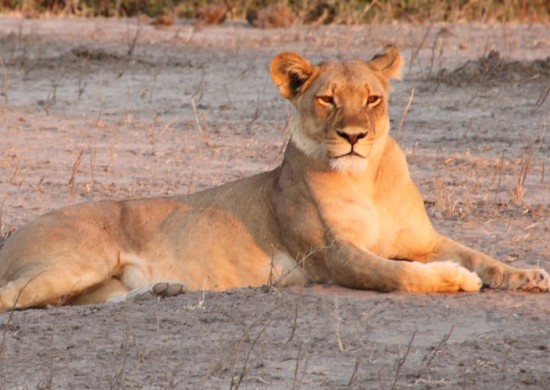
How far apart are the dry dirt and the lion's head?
1.87ft

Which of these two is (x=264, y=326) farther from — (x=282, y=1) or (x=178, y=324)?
(x=282, y=1)

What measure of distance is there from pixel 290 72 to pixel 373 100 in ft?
1.43

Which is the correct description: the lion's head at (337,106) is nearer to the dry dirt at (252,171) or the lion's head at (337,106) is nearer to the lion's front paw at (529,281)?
the dry dirt at (252,171)

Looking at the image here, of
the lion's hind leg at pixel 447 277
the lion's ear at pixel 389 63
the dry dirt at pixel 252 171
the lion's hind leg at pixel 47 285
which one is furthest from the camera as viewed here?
the lion's ear at pixel 389 63

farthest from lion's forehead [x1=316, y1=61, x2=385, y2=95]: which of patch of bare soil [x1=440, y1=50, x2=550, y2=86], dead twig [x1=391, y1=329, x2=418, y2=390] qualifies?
patch of bare soil [x1=440, y1=50, x2=550, y2=86]

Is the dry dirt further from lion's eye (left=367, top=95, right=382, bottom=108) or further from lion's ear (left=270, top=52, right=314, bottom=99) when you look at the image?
lion's ear (left=270, top=52, right=314, bottom=99)

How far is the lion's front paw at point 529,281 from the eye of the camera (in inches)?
213

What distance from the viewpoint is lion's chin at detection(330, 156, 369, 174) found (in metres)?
5.55

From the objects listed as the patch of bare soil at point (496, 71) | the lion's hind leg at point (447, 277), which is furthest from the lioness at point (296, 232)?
the patch of bare soil at point (496, 71)

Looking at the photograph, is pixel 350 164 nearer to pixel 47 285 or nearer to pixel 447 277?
pixel 447 277

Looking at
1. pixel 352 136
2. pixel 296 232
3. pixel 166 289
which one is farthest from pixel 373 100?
pixel 166 289

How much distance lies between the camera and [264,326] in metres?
4.85

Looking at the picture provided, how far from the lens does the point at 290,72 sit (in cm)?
593

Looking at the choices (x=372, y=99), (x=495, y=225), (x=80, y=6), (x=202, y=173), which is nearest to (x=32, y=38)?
(x=80, y=6)
